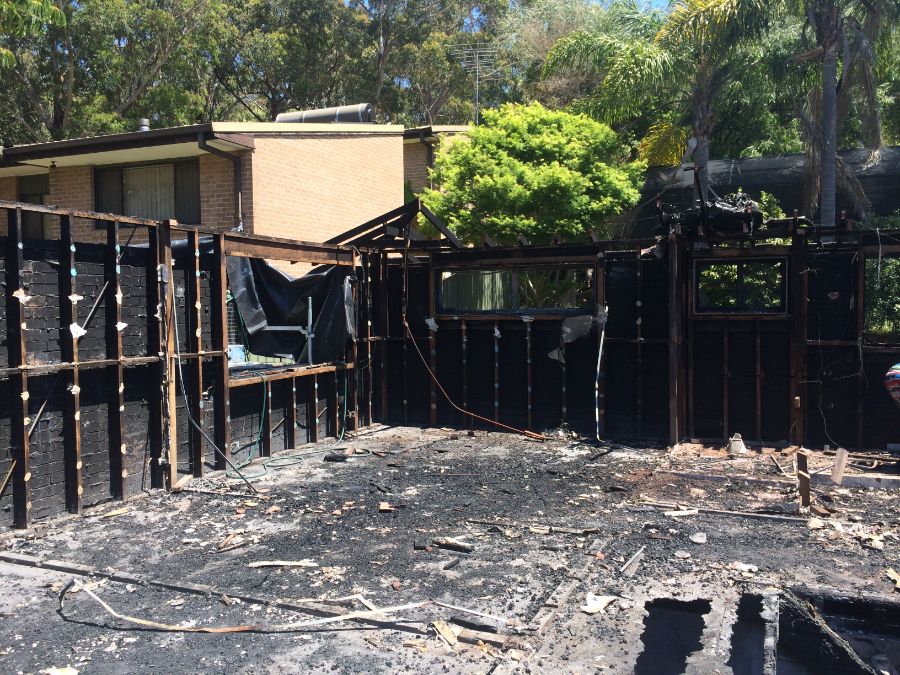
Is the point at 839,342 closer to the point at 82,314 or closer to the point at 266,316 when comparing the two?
the point at 266,316

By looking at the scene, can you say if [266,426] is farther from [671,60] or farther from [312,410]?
[671,60]

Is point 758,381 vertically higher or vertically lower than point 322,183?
lower

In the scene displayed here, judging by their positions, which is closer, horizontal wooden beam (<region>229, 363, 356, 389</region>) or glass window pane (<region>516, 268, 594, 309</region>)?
horizontal wooden beam (<region>229, 363, 356, 389</region>)

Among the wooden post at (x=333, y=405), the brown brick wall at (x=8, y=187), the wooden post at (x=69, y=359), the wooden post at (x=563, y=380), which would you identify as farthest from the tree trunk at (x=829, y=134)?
the brown brick wall at (x=8, y=187)

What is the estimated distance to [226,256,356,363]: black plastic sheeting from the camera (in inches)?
430

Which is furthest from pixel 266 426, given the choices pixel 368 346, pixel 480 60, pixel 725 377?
pixel 480 60

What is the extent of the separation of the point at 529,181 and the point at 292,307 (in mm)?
6291

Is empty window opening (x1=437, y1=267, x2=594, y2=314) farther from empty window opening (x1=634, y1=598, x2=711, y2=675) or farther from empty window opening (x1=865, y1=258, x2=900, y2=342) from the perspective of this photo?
empty window opening (x1=634, y1=598, x2=711, y2=675)

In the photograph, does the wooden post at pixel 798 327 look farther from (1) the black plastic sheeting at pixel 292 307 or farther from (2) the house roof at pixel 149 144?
(2) the house roof at pixel 149 144

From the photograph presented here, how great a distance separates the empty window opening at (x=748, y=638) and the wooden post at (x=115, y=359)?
6225 millimetres

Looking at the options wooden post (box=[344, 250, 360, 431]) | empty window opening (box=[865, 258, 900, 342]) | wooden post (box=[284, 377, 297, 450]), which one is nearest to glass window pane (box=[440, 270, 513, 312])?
wooden post (box=[344, 250, 360, 431])

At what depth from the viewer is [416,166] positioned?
69.6 feet

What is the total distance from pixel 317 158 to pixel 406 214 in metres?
4.67

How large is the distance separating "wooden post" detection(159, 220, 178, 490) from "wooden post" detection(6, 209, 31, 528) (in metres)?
1.74
